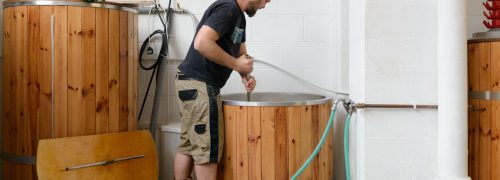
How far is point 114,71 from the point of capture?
212 centimetres

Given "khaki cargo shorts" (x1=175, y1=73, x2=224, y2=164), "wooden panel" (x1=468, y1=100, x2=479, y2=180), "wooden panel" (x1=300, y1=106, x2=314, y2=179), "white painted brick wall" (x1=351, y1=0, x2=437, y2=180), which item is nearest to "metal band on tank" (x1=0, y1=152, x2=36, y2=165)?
"khaki cargo shorts" (x1=175, y1=73, x2=224, y2=164)

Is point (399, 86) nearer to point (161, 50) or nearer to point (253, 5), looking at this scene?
point (253, 5)

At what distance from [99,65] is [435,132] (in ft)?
5.46

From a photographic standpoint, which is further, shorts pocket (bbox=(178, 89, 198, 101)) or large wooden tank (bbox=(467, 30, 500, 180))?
shorts pocket (bbox=(178, 89, 198, 101))

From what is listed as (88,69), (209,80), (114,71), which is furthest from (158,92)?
(209,80)

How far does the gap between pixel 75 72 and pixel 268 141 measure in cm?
101

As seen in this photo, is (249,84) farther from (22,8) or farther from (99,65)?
(22,8)

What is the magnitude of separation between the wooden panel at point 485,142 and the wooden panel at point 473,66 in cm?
8

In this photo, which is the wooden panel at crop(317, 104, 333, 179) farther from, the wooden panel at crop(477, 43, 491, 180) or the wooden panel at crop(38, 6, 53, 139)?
the wooden panel at crop(38, 6, 53, 139)

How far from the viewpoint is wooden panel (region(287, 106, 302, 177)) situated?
1923 millimetres

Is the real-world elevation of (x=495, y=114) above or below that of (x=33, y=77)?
below

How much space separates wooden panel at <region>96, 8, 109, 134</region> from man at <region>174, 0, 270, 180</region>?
1.29ft

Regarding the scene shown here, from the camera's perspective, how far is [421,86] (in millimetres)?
1904

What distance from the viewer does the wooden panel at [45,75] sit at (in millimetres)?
1973
